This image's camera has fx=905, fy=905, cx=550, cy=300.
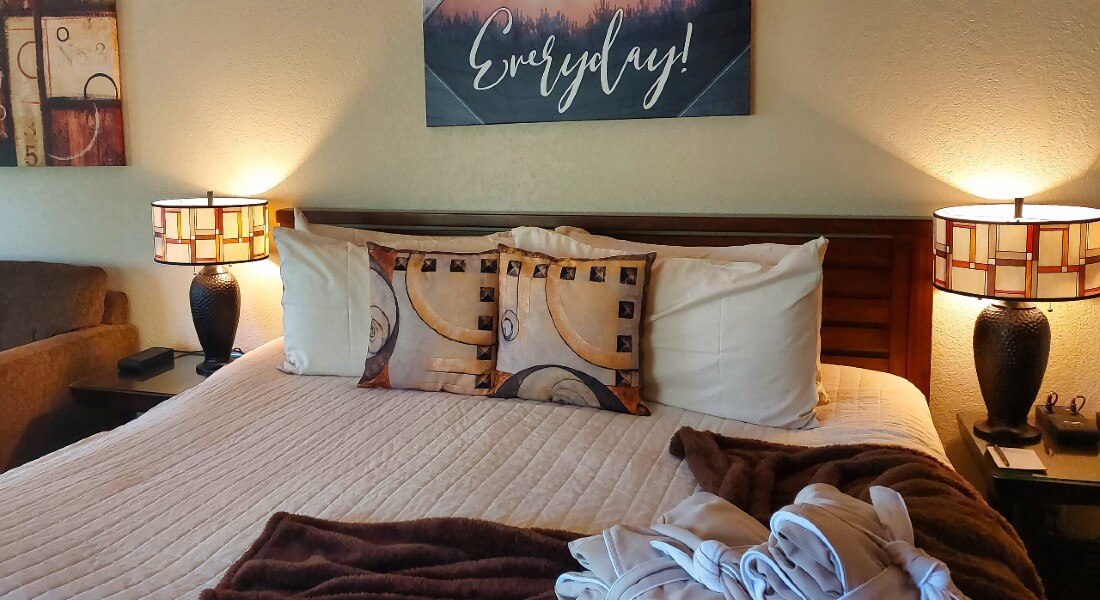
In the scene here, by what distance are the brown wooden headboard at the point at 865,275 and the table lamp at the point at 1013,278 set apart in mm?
152

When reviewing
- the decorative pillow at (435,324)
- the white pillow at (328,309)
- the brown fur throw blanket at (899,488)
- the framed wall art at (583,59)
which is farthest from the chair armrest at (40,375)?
the brown fur throw blanket at (899,488)

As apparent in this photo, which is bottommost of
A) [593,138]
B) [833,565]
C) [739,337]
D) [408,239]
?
[833,565]

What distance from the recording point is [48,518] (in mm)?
1629

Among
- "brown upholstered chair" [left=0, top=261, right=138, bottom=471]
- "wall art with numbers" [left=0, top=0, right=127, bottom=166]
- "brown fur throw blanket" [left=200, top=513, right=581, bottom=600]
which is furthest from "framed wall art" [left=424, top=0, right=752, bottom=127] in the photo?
"brown fur throw blanket" [left=200, top=513, right=581, bottom=600]

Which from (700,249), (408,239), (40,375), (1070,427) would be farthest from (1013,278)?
(40,375)

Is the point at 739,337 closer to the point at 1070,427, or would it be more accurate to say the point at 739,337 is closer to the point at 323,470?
the point at 1070,427

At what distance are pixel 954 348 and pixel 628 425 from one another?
1.03 m

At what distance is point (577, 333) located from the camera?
7.40 feet

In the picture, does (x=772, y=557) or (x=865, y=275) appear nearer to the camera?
(x=772, y=557)

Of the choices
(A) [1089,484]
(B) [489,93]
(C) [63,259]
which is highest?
(B) [489,93]

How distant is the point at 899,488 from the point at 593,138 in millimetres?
1464

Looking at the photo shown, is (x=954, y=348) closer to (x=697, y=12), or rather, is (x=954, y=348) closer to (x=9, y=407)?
(x=697, y=12)

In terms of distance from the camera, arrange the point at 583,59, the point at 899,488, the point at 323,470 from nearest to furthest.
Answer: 1. the point at 899,488
2. the point at 323,470
3. the point at 583,59

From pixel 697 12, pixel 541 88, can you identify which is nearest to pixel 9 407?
pixel 541 88
